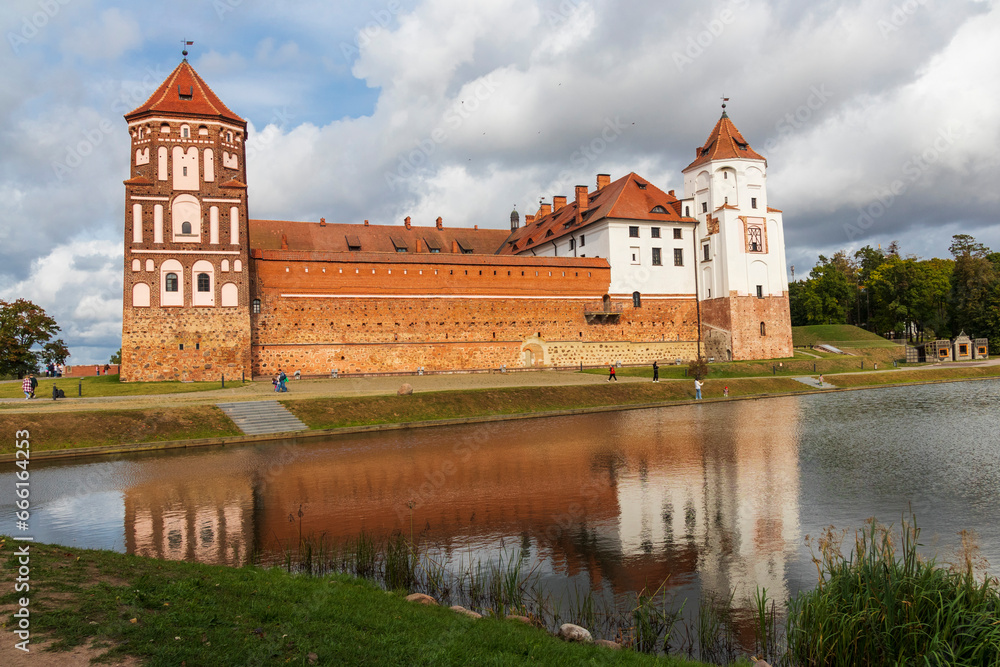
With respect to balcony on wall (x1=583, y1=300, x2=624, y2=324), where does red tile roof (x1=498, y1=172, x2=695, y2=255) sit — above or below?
above

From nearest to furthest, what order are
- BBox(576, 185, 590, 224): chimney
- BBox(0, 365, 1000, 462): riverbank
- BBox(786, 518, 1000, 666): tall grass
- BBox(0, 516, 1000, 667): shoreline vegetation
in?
BBox(0, 516, 1000, 667): shoreline vegetation → BBox(786, 518, 1000, 666): tall grass → BBox(0, 365, 1000, 462): riverbank → BBox(576, 185, 590, 224): chimney

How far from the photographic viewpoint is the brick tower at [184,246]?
31.1 m

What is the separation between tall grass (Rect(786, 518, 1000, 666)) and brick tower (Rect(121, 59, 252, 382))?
30705 millimetres

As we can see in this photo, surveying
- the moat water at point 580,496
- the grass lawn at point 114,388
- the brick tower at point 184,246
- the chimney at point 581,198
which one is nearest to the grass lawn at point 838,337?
the chimney at point 581,198

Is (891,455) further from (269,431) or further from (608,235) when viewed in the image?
(608,235)

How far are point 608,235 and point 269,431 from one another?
27.9 meters

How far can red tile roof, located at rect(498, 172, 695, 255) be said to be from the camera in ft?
142

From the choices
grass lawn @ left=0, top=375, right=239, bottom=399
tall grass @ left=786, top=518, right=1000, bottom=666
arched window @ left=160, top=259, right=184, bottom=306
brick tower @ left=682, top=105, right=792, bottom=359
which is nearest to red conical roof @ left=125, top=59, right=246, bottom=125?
arched window @ left=160, top=259, right=184, bottom=306

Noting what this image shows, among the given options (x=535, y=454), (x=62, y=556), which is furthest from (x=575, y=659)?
(x=535, y=454)

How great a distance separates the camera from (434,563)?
311 inches

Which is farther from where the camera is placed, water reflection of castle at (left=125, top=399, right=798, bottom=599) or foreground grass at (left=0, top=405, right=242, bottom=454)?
foreground grass at (left=0, top=405, right=242, bottom=454)

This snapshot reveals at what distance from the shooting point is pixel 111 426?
19094 mm

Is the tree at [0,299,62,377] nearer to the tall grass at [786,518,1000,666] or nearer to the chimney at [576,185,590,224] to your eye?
the chimney at [576,185,590,224]

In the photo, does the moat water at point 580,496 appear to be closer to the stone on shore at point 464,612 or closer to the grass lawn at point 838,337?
the stone on shore at point 464,612
